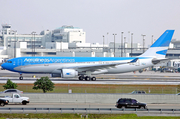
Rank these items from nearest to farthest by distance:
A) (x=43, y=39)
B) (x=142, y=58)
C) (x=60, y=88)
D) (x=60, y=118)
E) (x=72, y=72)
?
(x=60, y=118) → (x=60, y=88) → (x=72, y=72) → (x=142, y=58) → (x=43, y=39)

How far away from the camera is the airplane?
5659cm

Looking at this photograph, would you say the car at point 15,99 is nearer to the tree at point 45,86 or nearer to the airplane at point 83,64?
the tree at point 45,86

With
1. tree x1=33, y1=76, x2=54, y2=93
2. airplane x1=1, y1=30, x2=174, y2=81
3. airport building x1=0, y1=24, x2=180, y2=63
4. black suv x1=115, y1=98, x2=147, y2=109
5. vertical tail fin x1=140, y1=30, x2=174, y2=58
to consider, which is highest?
airport building x1=0, y1=24, x2=180, y2=63

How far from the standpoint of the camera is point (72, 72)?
5622 cm

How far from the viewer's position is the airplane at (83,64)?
186ft

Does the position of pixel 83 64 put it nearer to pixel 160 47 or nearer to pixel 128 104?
pixel 160 47

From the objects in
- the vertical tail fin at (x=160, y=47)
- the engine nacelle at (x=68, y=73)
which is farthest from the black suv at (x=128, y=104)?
the vertical tail fin at (x=160, y=47)

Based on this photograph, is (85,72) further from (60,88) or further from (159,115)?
(159,115)

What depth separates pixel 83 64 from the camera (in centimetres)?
5884

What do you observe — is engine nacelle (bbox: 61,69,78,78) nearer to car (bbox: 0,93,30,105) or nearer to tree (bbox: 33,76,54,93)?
tree (bbox: 33,76,54,93)

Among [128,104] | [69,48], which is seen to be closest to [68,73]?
[128,104]

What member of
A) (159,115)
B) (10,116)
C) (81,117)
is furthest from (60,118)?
(159,115)

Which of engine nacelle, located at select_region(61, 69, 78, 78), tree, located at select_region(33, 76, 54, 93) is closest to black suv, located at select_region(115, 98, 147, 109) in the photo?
tree, located at select_region(33, 76, 54, 93)

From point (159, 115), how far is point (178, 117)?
1.57 metres
